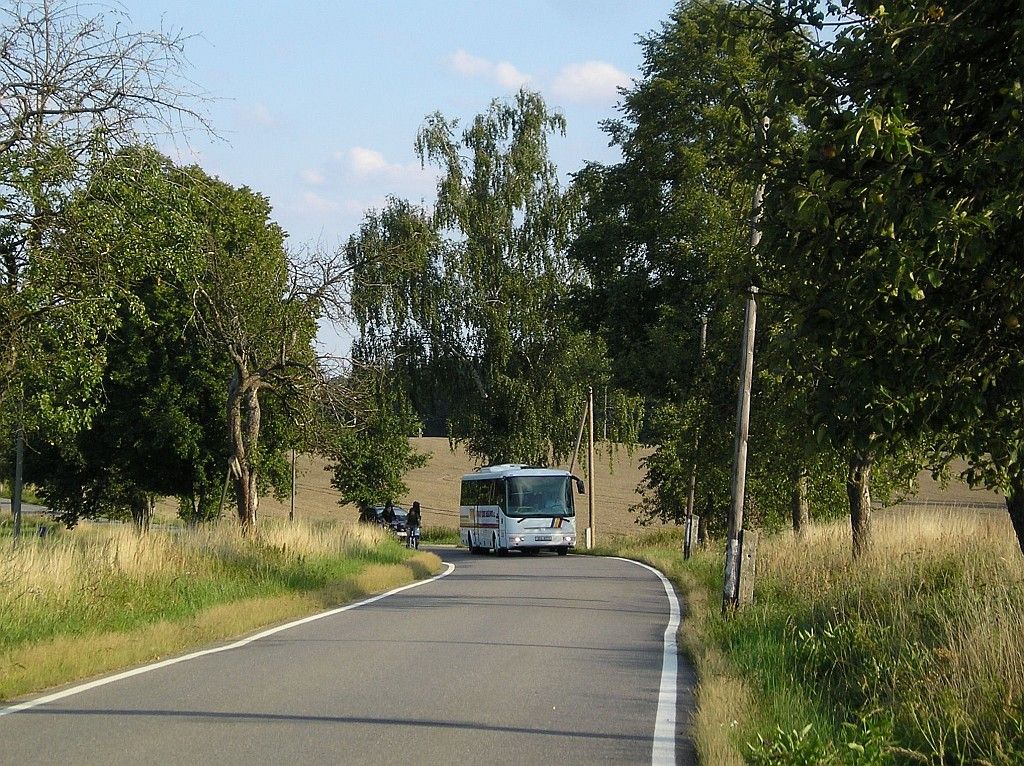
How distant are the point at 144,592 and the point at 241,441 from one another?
9946 millimetres

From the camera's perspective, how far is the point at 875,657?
1070 centimetres

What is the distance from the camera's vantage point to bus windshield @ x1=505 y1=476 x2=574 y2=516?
44.8 metres

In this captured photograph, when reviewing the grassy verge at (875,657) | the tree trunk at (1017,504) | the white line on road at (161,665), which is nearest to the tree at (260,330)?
the white line on road at (161,665)

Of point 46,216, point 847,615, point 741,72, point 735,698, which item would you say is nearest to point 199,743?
point 735,698

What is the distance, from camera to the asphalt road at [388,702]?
312 inches

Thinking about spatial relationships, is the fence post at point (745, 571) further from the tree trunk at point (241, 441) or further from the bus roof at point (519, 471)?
the bus roof at point (519, 471)

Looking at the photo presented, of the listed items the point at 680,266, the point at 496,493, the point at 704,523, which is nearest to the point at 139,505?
the point at 496,493

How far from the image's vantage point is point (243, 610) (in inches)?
656

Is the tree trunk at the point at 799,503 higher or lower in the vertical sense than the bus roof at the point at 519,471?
lower

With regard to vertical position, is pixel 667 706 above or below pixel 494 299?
below

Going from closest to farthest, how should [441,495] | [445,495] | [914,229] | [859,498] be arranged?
[914,229] < [859,498] < [441,495] < [445,495]

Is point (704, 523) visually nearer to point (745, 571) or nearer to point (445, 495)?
point (745, 571)

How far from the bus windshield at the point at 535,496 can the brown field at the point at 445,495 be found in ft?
69.0

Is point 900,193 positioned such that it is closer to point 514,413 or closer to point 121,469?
point 121,469
